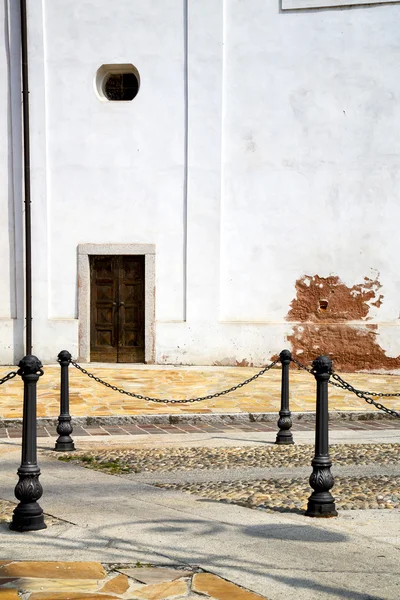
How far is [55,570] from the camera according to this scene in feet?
14.9

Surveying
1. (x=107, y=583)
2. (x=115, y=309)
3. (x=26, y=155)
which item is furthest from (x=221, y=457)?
(x=26, y=155)

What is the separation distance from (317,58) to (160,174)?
10.3ft

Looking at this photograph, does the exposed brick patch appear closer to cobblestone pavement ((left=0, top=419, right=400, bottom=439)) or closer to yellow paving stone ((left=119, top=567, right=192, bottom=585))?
cobblestone pavement ((left=0, top=419, right=400, bottom=439))

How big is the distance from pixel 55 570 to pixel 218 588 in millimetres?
799

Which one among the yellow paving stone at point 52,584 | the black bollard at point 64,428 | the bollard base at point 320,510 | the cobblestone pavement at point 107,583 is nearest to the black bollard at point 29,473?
the cobblestone pavement at point 107,583

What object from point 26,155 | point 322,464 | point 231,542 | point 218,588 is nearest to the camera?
point 218,588

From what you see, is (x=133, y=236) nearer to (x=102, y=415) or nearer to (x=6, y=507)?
(x=102, y=415)

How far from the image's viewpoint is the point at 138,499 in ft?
20.5

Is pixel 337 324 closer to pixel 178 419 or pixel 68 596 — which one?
pixel 178 419

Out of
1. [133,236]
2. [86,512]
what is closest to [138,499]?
[86,512]

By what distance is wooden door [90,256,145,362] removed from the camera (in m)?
16.2

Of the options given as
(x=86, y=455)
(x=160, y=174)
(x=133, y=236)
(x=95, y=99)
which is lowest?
(x=86, y=455)

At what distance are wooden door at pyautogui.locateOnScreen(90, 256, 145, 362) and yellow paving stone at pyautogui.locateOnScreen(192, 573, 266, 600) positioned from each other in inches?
464

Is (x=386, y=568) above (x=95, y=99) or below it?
below
